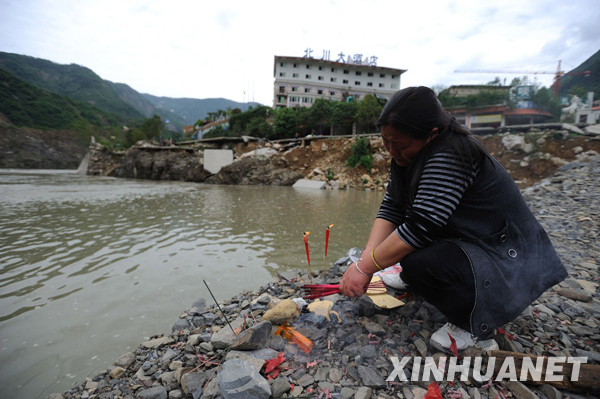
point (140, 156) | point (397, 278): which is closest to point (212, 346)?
point (397, 278)

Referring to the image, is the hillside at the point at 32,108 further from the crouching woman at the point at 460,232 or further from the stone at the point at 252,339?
the crouching woman at the point at 460,232

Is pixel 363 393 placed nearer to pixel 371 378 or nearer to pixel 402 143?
pixel 371 378

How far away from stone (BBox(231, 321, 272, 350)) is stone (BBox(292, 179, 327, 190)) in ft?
55.2

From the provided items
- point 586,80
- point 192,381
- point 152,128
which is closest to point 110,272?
point 192,381

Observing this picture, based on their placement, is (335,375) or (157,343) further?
(157,343)

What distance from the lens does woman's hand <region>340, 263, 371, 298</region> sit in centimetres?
146

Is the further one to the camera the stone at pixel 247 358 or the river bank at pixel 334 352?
the stone at pixel 247 358

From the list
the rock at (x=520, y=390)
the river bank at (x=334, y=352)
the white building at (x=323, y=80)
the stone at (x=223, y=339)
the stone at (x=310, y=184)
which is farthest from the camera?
the white building at (x=323, y=80)

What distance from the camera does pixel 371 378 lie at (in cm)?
126

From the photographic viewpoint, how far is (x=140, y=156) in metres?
27.0

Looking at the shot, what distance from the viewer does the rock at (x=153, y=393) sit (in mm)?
1333

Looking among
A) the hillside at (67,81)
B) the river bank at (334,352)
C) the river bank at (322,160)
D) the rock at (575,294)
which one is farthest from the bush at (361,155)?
the hillside at (67,81)

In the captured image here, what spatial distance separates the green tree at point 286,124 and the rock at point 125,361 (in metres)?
29.7

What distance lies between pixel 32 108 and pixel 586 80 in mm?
89831
